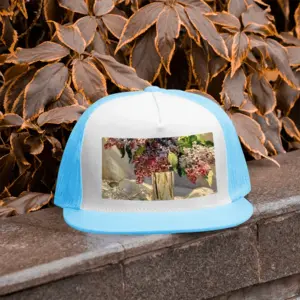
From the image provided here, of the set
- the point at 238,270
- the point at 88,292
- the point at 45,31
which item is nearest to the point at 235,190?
the point at 238,270

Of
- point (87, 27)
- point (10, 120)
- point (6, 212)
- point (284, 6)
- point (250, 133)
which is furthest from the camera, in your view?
point (284, 6)

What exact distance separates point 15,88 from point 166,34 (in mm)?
609

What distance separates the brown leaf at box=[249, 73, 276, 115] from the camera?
3.09 meters

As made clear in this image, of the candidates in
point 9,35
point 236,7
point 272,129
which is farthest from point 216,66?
point 9,35

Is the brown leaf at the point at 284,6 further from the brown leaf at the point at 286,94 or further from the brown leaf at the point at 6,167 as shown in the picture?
the brown leaf at the point at 6,167

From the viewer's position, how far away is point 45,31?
122 inches

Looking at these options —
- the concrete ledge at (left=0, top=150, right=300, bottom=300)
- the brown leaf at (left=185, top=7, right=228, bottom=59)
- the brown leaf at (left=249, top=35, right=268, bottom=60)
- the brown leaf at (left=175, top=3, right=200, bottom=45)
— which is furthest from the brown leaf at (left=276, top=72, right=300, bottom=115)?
the concrete ledge at (left=0, top=150, right=300, bottom=300)

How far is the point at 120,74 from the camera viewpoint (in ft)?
8.92

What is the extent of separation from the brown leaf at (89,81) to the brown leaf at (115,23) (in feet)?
0.80

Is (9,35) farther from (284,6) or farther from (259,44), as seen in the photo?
(284,6)

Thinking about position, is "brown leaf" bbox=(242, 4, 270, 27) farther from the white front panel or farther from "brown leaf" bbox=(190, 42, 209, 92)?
the white front panel

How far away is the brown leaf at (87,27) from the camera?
278 centimetres

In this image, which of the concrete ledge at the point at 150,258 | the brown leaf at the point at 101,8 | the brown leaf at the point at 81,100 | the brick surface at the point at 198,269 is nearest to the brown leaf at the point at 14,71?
the brown leaf at the point at 81,100

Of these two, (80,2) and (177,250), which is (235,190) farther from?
(80,2)
